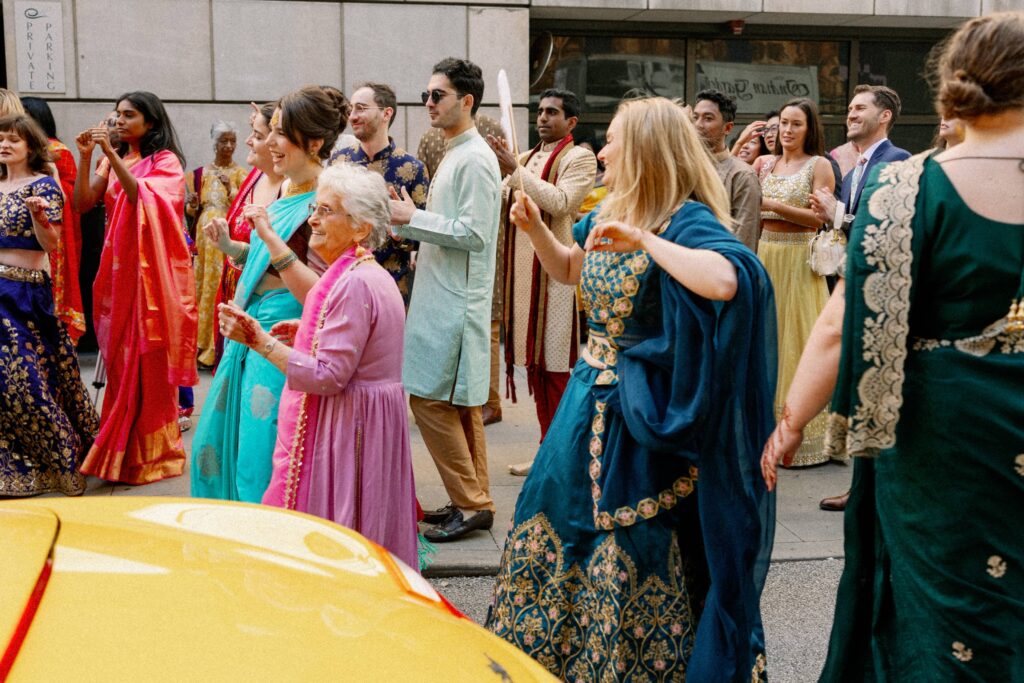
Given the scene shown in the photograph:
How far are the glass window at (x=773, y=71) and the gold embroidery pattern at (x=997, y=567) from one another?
9785 mm

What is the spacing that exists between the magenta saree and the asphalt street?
86 centimetres

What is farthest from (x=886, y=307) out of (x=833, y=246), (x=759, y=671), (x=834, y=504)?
(x=833, y=246)

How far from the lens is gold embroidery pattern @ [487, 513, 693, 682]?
3.28 metres

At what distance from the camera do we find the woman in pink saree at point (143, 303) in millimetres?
6086

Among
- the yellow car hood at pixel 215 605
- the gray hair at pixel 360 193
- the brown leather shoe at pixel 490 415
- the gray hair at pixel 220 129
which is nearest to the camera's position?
the yellow car hood at pixel 215 605

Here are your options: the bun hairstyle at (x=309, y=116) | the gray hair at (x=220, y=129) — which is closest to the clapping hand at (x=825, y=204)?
the bun hairstyle at (x=309, y=116)

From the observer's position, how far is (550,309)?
20.8ft

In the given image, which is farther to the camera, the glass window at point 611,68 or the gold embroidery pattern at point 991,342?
the glass window at point 611,68

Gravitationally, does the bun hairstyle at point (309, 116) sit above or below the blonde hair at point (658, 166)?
above

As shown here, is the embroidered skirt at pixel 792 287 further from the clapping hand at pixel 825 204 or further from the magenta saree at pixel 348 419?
the magenta saree at pixel 348 419

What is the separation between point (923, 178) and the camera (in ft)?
8.77

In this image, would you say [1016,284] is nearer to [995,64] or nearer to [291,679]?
[995,64]

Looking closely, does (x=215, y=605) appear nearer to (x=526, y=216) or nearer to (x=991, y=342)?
(x=991, y=342)

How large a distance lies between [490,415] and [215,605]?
5934mm
